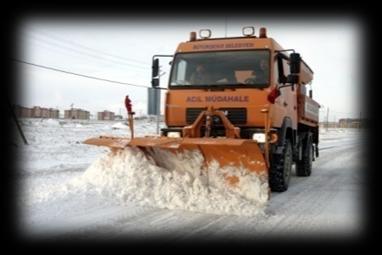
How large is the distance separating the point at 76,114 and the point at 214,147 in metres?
49.6

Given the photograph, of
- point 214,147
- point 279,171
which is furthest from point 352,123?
point 214,147

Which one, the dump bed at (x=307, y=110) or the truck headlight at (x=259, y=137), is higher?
the dump bed at (x=307, y=110)

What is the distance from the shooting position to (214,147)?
282 inches

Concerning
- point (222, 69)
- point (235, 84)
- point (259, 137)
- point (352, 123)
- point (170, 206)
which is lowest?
point (170, 206)

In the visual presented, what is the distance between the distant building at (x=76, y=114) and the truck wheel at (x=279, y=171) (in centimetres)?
4555

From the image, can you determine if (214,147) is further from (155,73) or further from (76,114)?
(76,114)

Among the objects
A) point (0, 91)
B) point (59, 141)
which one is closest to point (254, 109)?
point (0, 91)

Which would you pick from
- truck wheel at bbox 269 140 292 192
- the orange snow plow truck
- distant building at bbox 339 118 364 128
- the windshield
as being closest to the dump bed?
the orange snow plow truck

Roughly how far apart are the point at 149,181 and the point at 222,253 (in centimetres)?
243

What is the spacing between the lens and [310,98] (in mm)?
12180

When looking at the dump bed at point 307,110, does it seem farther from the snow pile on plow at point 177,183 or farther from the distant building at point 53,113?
the distant building at point 53,113

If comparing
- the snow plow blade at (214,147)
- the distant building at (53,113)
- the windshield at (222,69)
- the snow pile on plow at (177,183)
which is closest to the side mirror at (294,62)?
the windshield at (222,69)

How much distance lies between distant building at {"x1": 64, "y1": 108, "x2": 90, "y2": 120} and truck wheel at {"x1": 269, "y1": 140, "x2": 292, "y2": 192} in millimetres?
45552

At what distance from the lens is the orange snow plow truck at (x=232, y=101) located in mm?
7227
